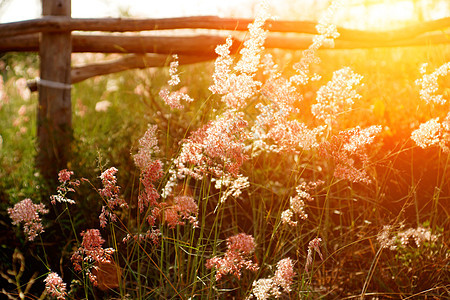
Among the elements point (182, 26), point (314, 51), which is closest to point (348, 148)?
point (314, 51)

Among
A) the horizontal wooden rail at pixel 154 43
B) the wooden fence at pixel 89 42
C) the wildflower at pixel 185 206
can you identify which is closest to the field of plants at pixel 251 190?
the wildflower at pixel 185 206

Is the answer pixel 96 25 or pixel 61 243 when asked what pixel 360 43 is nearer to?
pixel 96 25

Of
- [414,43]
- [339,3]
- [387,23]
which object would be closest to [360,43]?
[414,43]

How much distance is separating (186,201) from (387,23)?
12.3 ft

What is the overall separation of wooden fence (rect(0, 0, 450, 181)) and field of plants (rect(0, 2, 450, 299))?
7.4 inches

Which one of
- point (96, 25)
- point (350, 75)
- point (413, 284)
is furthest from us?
point (96, 25)

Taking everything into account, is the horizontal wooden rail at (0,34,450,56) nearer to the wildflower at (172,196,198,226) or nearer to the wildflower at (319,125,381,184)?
the wildflower at (319,125,381,184)

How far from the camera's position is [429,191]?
2.99 meters

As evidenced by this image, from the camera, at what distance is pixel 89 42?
12.8ft

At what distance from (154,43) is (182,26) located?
1.38ft

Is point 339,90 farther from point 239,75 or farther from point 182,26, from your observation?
point 182,26

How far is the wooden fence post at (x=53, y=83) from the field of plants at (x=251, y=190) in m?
0.26

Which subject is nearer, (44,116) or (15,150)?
(44,116)

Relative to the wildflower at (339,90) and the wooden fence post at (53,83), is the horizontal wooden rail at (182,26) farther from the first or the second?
the wildflower at (339,90)
